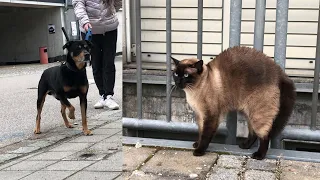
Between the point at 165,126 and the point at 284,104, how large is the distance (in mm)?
765

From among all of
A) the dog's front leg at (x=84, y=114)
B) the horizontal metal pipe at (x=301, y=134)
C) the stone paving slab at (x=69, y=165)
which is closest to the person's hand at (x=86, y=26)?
the dog's front leg at (x=84, y=114)

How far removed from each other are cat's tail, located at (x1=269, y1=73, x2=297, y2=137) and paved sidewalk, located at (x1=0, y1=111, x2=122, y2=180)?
1.57m

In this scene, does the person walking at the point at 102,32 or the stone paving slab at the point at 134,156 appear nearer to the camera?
the person walking at the point at 102,32

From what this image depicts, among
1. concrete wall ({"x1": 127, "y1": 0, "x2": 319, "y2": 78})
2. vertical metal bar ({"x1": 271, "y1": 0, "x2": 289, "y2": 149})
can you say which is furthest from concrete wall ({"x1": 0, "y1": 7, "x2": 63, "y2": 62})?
concrete wall ({"x1": 127, "y1": 0, "x2": 319, "y2": 78})

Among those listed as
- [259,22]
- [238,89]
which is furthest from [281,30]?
[238,89]

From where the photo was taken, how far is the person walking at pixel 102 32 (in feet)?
2.16

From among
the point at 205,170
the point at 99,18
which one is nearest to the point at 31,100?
the point at 99,18

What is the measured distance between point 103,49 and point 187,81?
140 centimetres

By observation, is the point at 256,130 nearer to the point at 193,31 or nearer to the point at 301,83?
the point at 301,83

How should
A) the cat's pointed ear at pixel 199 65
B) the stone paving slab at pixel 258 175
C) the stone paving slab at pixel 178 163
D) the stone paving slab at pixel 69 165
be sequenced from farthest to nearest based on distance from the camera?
the cat's pointed ear at pixel 199 65 → the stone paving slab at pixel 178 163 → the stone paving slab at pixel 258 175 → the stone paving slab at pixel 69 165

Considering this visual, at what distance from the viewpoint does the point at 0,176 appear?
72 centimetres

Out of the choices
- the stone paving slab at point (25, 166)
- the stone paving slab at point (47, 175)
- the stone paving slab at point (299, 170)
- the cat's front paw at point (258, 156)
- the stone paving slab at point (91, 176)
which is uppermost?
the stone paving slab at point (25, 166)

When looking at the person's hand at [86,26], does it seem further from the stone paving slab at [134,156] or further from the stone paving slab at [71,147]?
the stone paving slab at [134,156]

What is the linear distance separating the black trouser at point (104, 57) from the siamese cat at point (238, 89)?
1336 mm
